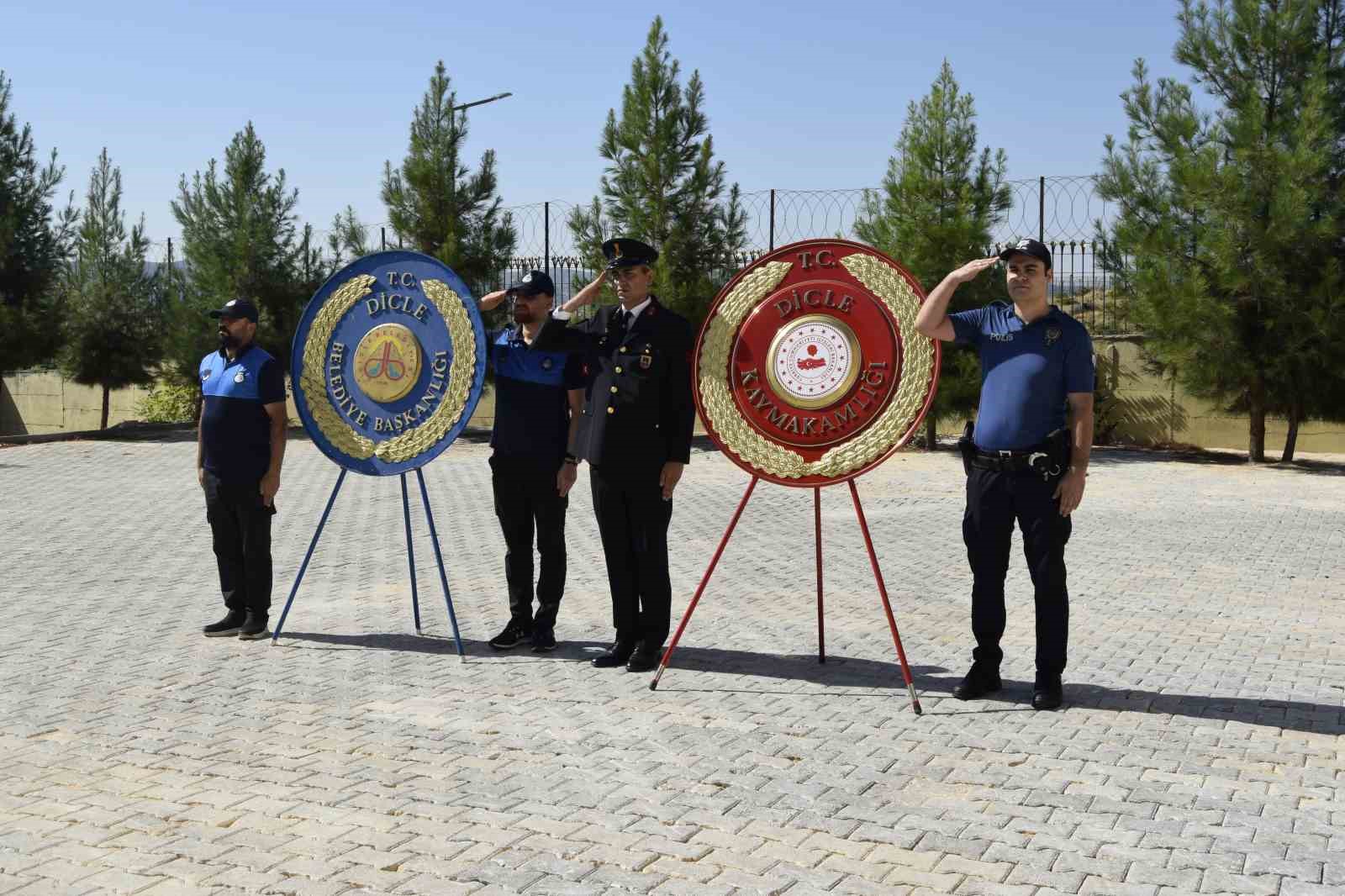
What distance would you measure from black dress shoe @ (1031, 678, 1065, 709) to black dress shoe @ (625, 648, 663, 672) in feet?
6.21

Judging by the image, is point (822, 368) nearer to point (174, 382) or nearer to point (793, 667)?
point (793, 667)

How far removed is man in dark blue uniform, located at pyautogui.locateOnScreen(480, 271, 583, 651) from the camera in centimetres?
717

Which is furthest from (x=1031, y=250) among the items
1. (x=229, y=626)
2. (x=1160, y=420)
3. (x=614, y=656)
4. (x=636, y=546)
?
(x=1160, y=420)

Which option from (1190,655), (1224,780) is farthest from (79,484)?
(1224,780)

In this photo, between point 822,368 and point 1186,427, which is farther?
point 1186,427

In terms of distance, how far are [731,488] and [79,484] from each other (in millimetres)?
7900

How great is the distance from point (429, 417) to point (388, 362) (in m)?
0.39

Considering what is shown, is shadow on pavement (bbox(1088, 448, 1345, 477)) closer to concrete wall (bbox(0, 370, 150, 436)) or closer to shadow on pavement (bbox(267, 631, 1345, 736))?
shadow on pavement (bbox(267, 631, 1345, 736))

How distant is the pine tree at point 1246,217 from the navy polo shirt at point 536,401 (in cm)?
1312

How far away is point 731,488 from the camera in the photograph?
15852 mm

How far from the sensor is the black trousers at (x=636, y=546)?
682cm

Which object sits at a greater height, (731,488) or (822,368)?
(822,368)

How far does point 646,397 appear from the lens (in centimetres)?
676

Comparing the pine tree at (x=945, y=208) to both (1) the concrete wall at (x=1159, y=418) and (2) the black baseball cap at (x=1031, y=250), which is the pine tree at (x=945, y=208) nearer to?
(1) the concrete wall at (x=1159, y=418)
